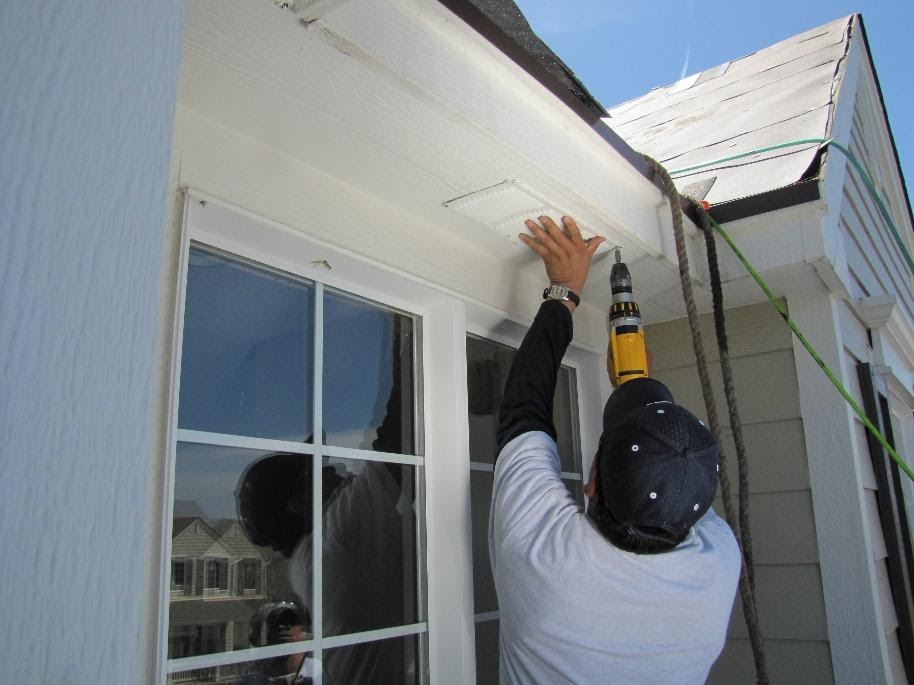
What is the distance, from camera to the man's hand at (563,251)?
1981mm

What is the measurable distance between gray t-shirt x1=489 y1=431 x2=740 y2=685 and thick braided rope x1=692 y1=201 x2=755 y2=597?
1.93 ft

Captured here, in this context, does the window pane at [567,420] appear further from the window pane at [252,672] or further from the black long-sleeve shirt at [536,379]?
the window pane at [252,672]

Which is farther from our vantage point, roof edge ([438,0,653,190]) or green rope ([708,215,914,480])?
green rope ([708,215,914,480])

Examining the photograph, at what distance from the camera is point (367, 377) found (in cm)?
193

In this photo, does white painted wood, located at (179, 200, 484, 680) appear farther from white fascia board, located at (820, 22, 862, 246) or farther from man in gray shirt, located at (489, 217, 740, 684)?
white fascia board, located at (820, 22, 862, 246)

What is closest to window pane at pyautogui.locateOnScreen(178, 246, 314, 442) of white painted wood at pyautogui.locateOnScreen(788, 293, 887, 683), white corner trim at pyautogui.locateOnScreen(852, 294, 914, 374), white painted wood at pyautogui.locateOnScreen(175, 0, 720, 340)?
white painted wood at pyautogui.locateOnScreen(175, 0, 720, 340)

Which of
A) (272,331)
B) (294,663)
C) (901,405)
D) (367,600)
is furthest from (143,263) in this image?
(901,405)

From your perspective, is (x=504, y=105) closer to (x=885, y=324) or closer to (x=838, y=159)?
(x=838, y=159)

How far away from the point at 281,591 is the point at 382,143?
954mm

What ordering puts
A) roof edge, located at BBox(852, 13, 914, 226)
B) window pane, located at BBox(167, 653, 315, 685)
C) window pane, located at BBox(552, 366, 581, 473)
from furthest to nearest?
roof edge, located at BBox(852, 13, 914, 226) → window pane, located at BBox(552, 366, 581, 473) → window pane, located at BBox(167, 653, 315, 685)

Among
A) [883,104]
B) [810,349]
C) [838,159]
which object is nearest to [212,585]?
[810,349]

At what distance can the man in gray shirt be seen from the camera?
144 centimetres

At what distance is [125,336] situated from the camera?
0.55 m

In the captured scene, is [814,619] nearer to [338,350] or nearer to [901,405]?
[338,350]
